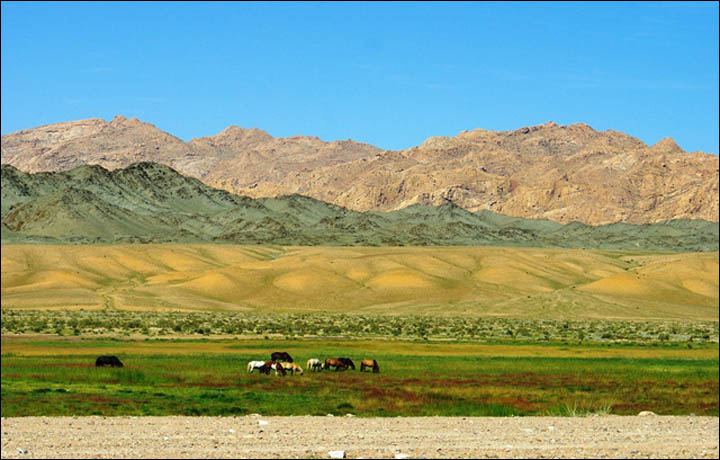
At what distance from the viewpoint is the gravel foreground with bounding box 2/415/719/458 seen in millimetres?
20312

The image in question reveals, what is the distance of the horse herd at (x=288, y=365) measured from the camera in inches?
1671

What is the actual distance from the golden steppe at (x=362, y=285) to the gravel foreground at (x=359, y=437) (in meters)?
97.6

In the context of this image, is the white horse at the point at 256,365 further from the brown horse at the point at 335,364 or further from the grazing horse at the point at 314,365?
the brown horse at the point at 335,364

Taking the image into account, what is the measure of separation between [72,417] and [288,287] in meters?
127

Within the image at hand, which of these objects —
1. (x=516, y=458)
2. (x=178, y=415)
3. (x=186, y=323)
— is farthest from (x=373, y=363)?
(x=186, y=323)

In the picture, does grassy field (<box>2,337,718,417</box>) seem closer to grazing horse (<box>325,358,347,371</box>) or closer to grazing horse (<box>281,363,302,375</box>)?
grazing horse (<box>281,363,302,375</box>)

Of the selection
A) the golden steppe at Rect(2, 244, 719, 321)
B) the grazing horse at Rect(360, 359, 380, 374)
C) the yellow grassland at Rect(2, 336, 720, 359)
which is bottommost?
the yellow grassland at Rect(2, 336, 720, 359)

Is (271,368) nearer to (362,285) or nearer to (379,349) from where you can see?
(379,349)

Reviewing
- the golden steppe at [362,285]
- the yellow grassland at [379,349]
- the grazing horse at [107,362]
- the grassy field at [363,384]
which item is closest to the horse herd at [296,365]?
the grassy field at [363,384]

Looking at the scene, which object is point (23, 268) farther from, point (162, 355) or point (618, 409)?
point (618, 409)

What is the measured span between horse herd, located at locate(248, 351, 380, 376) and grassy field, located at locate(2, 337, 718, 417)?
25.0 inches

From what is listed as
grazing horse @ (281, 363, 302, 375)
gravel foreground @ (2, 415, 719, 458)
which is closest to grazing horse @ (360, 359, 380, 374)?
grazing horse @ (281, 363, 302, 375)

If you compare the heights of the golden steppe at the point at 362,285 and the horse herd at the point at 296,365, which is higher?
the golden steppe at the point at 362,285

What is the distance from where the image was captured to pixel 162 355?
2205 inches
